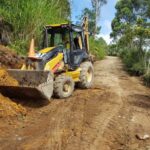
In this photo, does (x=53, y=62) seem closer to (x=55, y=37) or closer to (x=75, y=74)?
(x=75, y=74)

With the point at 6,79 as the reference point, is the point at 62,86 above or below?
below

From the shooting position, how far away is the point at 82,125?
26.0 feet

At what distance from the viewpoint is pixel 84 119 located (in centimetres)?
844

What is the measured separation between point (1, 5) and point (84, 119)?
8.51 meters

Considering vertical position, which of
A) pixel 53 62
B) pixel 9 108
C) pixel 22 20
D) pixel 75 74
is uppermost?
pixel 22 20

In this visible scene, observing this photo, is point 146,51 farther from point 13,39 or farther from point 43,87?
point 43,87

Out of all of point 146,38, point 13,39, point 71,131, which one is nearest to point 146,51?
point 146,38

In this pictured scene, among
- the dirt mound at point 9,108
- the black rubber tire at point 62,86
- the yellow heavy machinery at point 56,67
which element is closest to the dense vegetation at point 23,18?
the yellow heavy machinery at point 56,67

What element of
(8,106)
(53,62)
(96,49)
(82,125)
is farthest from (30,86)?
(96,49)

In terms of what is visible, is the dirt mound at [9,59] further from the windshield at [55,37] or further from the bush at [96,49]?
the bush at [96,49]

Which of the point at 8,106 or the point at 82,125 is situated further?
the point at 8,106

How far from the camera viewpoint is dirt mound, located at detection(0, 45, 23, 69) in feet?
38.9

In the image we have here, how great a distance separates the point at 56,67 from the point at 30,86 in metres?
1.99

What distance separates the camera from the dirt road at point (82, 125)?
266 inches
